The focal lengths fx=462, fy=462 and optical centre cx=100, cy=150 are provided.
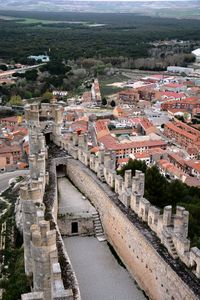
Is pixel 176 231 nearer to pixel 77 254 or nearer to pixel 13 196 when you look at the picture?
pixel 77 254

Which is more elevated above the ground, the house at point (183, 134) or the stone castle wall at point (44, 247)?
the stone castle wall at point (44, 247)

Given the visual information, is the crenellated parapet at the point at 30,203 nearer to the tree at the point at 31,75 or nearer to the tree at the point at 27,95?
the tree at the point at 27,95

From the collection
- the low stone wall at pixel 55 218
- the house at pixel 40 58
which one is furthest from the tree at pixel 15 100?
the low stone wall at pixel 55 218

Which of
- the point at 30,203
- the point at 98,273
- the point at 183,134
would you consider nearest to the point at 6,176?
the point at 183,134

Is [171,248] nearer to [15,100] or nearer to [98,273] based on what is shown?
[98,273]

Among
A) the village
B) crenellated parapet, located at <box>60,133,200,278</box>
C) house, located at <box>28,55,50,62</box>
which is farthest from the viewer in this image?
house, located at <box>28,55,50,62</box>

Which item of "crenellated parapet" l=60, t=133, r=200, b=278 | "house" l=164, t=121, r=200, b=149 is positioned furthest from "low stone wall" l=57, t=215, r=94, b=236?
"house" l=164, t=121, r=200, b=149

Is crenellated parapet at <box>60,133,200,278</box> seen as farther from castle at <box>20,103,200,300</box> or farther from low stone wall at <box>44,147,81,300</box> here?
low stone wall at <box>44,147,81,300</box>
